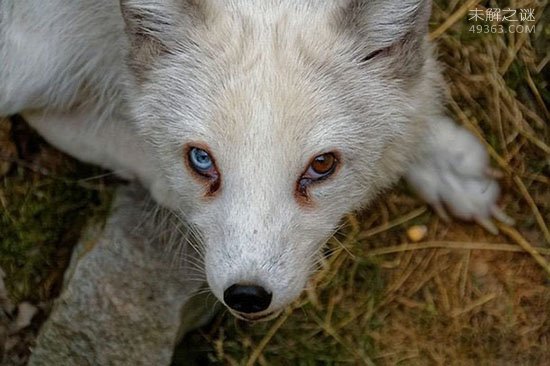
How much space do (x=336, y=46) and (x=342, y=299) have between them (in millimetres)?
1255

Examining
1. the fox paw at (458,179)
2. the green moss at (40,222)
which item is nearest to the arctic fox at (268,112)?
the fox paw at (458,179)

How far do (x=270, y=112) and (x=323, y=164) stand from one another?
0.71 ft

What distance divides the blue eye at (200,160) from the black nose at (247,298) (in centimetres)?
31

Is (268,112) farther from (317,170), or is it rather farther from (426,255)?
(426,255)

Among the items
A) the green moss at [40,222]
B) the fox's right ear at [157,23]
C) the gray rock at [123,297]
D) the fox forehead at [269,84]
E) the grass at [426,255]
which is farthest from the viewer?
the green moss at [40,222]

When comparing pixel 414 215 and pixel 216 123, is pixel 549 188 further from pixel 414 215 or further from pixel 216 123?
pixel 216 123

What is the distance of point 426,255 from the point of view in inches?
130

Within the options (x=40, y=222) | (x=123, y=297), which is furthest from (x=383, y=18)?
(x=40, y=222)

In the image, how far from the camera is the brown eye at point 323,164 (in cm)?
224

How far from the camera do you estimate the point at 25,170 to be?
3406 mm

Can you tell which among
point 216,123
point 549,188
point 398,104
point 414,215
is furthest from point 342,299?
point 216,123

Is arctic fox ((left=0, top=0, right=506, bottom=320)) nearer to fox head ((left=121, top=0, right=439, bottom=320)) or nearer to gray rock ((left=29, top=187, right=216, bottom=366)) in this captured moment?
fox head ((left=121, top=0, right=439, bottom=320))

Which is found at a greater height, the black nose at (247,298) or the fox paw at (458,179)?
the black nose at (247,298)

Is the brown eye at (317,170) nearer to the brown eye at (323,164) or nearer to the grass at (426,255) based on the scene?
the brown eye at (323,164)
